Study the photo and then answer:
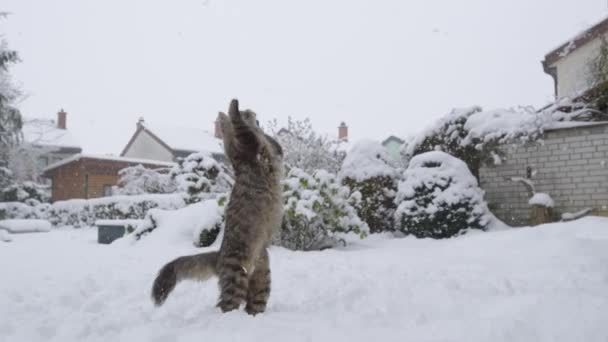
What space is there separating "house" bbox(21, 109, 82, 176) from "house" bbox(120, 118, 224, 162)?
4186 millimetres

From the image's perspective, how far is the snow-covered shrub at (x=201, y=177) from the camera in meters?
11.3

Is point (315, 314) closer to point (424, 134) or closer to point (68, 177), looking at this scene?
point (424, 134)

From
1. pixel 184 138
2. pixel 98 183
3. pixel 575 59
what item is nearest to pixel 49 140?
pixel 98 183

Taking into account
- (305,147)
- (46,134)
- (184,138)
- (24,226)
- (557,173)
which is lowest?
(24,226)

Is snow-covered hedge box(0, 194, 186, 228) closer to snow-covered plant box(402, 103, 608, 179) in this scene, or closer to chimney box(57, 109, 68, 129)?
snow-covered plant box(402, 103, 608, 179)

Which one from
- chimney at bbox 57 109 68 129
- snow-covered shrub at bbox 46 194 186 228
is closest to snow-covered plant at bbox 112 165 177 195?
snow-covered shrub at bbox 46 194 186 228

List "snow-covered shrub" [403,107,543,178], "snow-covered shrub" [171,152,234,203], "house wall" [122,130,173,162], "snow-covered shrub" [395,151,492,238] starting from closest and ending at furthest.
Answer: "snow-covered shrub" [395,151,492,238]
"snow-covered shrub" [403,107,543,178]
"snow-covered shrub" [171,152,234,203]
"house wall" [122,130,173,162]

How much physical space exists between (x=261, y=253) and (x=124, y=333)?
3.48 ft

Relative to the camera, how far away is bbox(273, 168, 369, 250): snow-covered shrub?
8.26m

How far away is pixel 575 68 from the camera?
15352 mm

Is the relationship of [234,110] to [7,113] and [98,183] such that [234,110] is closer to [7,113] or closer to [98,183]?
[7,113]

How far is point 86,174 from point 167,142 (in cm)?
744

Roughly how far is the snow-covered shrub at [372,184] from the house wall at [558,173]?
253cm

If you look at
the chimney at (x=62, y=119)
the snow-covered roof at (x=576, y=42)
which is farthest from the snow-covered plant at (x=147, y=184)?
the chimney at (x=62, y=119)
